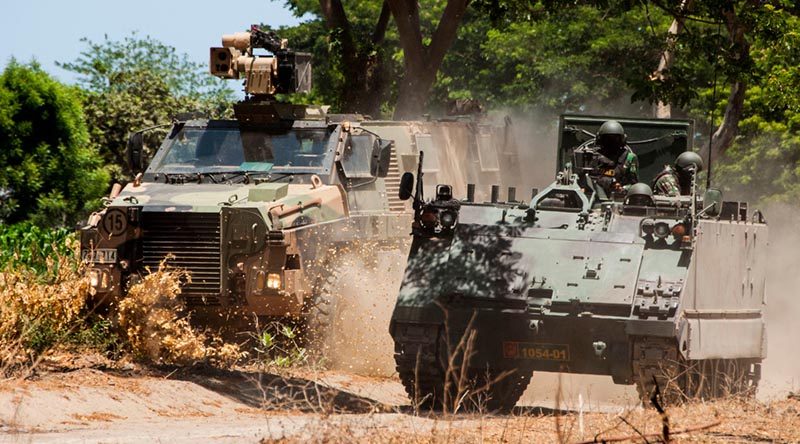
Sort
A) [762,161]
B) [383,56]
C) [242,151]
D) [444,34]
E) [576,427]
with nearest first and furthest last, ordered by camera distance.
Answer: [576,427]
[242,151]
[444,34]
[383,56]
[762,161]

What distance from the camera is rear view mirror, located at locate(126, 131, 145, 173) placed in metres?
16.7

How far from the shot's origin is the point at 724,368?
553 inches

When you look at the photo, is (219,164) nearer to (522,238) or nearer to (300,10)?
(522,238)

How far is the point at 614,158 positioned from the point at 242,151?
3.94 m

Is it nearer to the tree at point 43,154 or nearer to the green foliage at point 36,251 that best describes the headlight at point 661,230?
the green foliage at point 36,251

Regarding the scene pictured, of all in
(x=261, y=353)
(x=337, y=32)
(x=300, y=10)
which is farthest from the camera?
(x=300, y=10)

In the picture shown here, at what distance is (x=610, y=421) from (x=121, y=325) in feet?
18.8

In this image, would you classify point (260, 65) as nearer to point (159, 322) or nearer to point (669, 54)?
point (159, 322)

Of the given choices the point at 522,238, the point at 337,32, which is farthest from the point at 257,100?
the point at 337,32

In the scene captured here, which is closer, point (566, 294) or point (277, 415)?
point (277, 415)

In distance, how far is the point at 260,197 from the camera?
586 inches

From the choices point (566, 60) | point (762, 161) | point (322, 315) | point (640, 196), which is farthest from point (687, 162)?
point (566, 60)

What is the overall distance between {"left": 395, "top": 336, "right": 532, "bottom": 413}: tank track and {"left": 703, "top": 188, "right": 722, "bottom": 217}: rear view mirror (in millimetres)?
2060

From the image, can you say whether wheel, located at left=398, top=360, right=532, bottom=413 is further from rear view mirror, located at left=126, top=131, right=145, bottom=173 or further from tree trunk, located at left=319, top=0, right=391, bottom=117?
tree trunk, located at left=319, top=0, right=391, bottom=117
